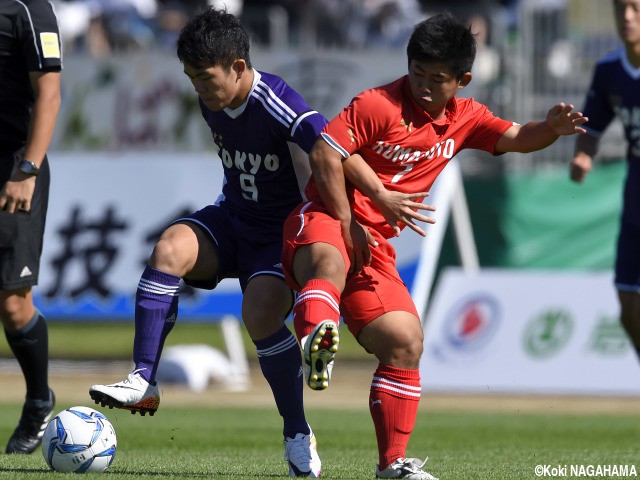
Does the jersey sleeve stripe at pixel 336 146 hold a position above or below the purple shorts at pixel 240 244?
above

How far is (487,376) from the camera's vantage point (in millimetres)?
12125

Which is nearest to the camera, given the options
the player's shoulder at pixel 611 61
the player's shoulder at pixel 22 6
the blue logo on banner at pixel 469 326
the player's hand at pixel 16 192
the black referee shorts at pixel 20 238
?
the player's hand at pixel 16 192

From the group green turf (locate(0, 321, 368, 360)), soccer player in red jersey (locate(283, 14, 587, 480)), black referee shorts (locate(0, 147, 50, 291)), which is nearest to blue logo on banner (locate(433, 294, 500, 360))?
green turf (locate(0, 321, 368, 360))

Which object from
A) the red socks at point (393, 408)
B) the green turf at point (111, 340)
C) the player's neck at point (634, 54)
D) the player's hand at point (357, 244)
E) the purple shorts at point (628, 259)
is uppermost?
the player's neck at point (634, 54)

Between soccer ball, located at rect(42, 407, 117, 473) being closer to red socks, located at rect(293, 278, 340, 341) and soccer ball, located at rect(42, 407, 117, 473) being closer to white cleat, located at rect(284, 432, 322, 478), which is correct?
white cleat, located at rect(284, 432, 322, 478)

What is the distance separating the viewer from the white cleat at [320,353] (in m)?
5.38

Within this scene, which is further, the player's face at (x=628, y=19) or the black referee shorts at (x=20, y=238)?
the player's face at (x=628, y=19)

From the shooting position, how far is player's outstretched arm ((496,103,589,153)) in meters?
6.50

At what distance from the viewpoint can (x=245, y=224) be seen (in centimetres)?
677

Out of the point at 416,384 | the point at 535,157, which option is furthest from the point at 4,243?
the point at 535,157

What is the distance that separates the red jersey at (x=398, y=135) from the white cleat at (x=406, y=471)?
116cm

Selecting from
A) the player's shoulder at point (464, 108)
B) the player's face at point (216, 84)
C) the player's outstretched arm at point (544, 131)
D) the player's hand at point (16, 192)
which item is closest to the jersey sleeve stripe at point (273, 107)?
the player's face at point (216, 84)

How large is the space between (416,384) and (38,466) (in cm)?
202

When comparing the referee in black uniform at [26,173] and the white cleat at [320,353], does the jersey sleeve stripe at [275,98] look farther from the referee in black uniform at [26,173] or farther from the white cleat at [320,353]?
the white cleat at [320,353]
